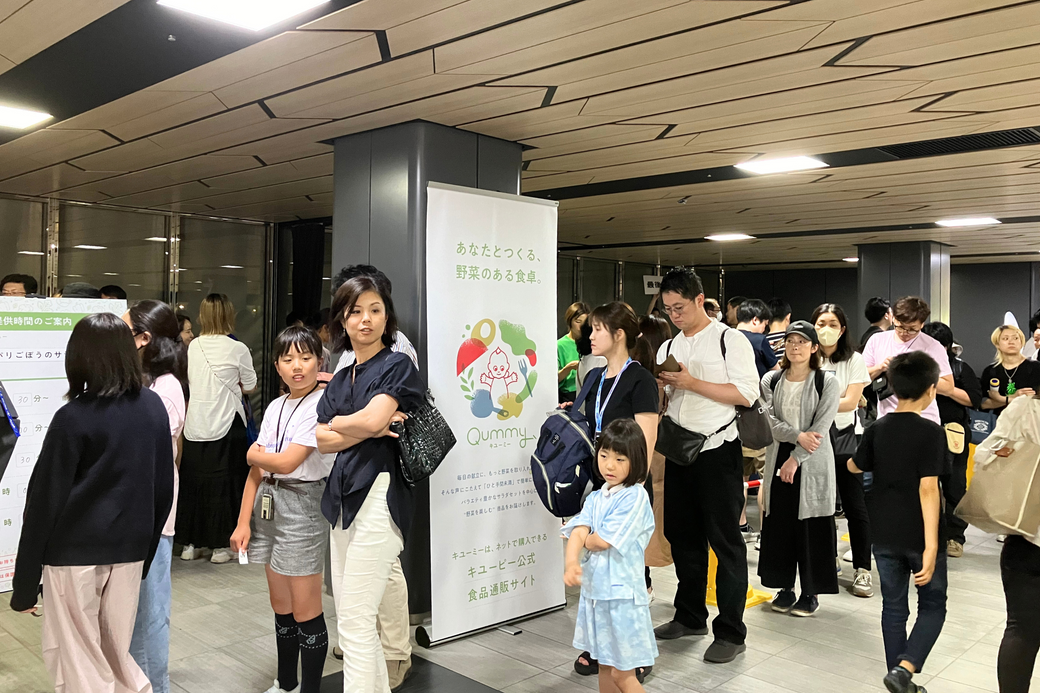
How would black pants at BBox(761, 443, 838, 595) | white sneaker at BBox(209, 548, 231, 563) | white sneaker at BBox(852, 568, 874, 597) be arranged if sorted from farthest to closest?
white sneaker at BBox(209, 548, 231, 563) < white sneaker at BBox(852, 568, 874, 597) < black pants at BBox(761, 443, 838, 595)

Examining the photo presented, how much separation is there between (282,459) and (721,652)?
2.23 m

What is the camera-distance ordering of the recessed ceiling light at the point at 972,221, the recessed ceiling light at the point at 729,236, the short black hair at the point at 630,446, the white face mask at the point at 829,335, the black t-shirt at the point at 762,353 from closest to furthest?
the short black hair at the point at 630,446
the white face mask at the point at 829,335
the black t-shirt at the point at 762,353
the recessed ceiling light at the point at 972,221
the recessed ceiling light at the point at 729,236

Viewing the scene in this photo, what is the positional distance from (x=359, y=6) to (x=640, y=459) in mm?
1867

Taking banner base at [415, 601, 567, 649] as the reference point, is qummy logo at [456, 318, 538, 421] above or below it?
above

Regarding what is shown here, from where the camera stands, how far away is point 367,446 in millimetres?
2818

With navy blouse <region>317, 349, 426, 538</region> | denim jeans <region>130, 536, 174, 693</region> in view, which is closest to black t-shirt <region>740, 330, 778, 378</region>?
navy blouse <region>317, 349, 426, 538</region>

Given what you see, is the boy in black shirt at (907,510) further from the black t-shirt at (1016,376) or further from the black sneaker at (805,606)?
the black t-shirt at (1016,376)

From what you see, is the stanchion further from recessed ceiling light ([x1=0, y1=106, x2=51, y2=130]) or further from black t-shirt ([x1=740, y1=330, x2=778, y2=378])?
recessed ceiling light ([x1=0, y1=106, x2=51, y2=130])

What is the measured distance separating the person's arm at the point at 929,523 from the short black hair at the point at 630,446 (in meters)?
1.13

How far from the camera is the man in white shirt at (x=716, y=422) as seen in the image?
3.69 meters

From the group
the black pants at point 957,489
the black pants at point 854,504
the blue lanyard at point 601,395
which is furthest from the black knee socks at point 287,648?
the black pants at point 957,489

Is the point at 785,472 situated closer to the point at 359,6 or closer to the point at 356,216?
the point at 356,216

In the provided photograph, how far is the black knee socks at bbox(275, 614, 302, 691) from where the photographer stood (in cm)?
312

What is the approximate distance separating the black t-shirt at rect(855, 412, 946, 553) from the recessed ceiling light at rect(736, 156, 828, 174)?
262cm
